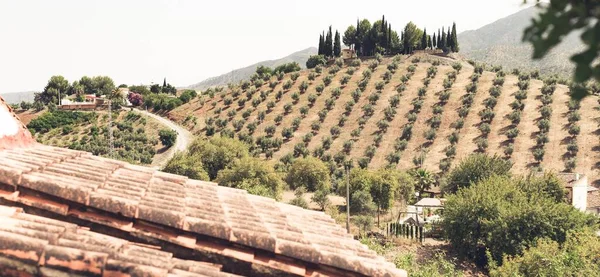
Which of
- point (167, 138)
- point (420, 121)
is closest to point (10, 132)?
point (167, 138)

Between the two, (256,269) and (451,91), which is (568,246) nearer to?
(256,269)

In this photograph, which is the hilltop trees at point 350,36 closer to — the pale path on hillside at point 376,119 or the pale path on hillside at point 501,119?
the pale path on hillside at point 376,119

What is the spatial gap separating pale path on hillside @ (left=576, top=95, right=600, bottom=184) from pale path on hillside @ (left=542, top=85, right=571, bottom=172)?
167cm

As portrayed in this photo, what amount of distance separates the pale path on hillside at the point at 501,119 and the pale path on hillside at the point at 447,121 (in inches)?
218

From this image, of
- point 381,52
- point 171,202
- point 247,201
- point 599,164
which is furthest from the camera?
point 381,52

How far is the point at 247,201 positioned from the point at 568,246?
23.2 m

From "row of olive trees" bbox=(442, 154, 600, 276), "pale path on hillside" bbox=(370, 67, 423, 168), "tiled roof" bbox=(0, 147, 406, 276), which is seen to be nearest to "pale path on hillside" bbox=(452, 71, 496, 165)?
"pale path on hillside" bbox=(370, 67, 423, 168)

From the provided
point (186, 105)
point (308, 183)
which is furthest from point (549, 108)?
point (186, 105)

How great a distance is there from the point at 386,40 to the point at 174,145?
53.4 metres

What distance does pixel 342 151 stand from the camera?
65.2 metres

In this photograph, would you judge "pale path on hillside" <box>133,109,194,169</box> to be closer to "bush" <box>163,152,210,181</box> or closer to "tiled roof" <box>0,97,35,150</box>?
"bush" <box>163,152,210,181</box>

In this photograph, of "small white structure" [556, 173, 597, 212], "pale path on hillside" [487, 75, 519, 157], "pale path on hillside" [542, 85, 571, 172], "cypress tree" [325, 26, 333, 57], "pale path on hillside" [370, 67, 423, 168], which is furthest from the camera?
"cypress tree" [325, 26, 333, 57]

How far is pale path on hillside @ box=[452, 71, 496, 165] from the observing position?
2382 inches

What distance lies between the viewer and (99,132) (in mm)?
79125
